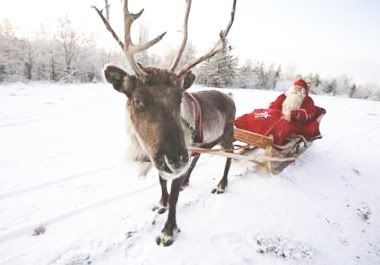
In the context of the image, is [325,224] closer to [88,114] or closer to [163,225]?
[163,225]

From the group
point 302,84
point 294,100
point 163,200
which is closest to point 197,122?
point 163,200

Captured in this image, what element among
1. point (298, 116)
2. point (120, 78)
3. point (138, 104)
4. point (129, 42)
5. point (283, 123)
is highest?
point (129, 42)

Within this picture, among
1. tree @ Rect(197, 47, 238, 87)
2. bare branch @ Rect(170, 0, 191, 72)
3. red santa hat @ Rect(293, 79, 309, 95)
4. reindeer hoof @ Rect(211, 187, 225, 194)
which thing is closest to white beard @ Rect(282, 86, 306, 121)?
red santa hat @ Rect(293, 79, 309, 95)

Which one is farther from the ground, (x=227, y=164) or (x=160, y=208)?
(x=227, y=164)

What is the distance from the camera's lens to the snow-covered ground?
3506mm

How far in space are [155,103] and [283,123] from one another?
3702 mm

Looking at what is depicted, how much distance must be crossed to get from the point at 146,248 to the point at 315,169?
4386 millimetres

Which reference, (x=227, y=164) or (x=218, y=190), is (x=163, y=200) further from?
(x=227, y=164)

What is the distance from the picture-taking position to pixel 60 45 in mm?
47250

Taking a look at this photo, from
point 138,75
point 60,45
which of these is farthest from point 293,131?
point 60,45

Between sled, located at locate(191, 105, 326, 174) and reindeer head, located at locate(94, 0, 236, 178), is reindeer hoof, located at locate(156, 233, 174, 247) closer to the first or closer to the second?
reindeer head, located at locate(94, 0, 236, 178)

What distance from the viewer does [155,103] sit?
2.94 metres

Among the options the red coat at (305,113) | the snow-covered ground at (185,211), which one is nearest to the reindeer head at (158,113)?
the snow-covered ground at (185,211)

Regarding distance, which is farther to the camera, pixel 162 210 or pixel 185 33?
pixel 162 210
